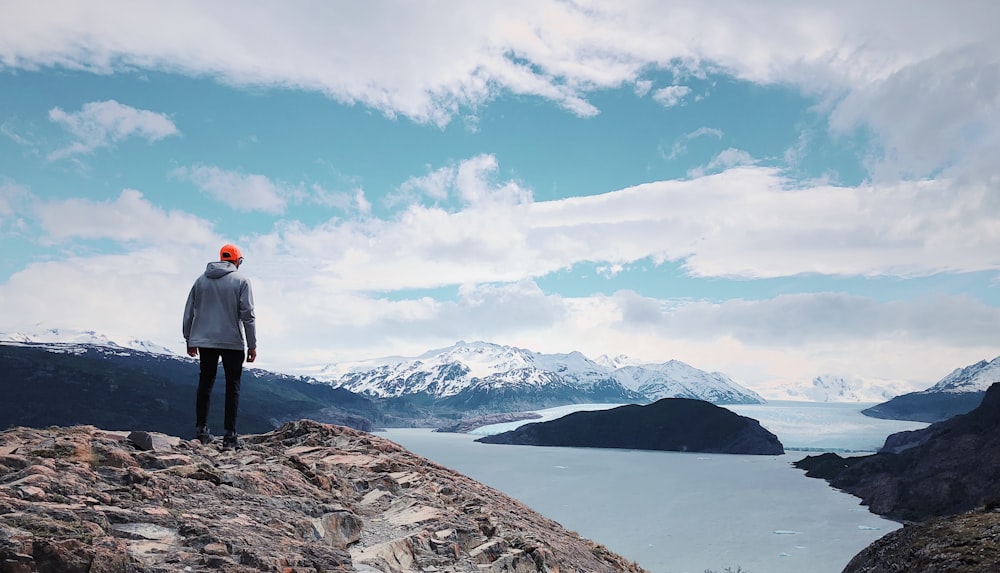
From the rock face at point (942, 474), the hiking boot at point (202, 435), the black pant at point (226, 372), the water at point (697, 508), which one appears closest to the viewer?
the black pant at point (226, 372)

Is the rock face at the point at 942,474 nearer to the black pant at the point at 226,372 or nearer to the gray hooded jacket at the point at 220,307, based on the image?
the black pant at the point at 226,372

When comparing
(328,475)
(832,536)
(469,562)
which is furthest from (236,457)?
(832,536)

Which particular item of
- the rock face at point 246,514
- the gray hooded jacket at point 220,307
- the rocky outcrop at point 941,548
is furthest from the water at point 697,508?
the gray hooded jacket at point 220,307

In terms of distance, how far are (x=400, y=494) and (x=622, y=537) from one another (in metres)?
74.5

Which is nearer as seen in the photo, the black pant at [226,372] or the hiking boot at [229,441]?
the black pant at [226,372]

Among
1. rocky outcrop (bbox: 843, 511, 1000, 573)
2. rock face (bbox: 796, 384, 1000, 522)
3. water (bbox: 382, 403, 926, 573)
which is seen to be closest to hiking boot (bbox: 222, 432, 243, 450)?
rocky outcrop (bbox: 843, 511, 1000, 573)

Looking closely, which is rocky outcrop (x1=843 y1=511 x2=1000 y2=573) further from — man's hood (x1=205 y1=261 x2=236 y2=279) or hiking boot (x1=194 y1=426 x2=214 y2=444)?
man's hood (x1=205 y1=261 x2=236 y2=279)

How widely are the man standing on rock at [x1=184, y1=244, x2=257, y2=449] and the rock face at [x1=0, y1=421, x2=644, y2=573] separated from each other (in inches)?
54.6

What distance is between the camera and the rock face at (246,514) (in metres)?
6.07

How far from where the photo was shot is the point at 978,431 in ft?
339

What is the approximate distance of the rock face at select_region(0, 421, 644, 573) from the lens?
607 cm

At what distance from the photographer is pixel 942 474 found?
97625 millimetres

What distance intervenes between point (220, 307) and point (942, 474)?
378 feet

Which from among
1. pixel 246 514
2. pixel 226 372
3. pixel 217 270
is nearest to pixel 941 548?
pixel 246 514
